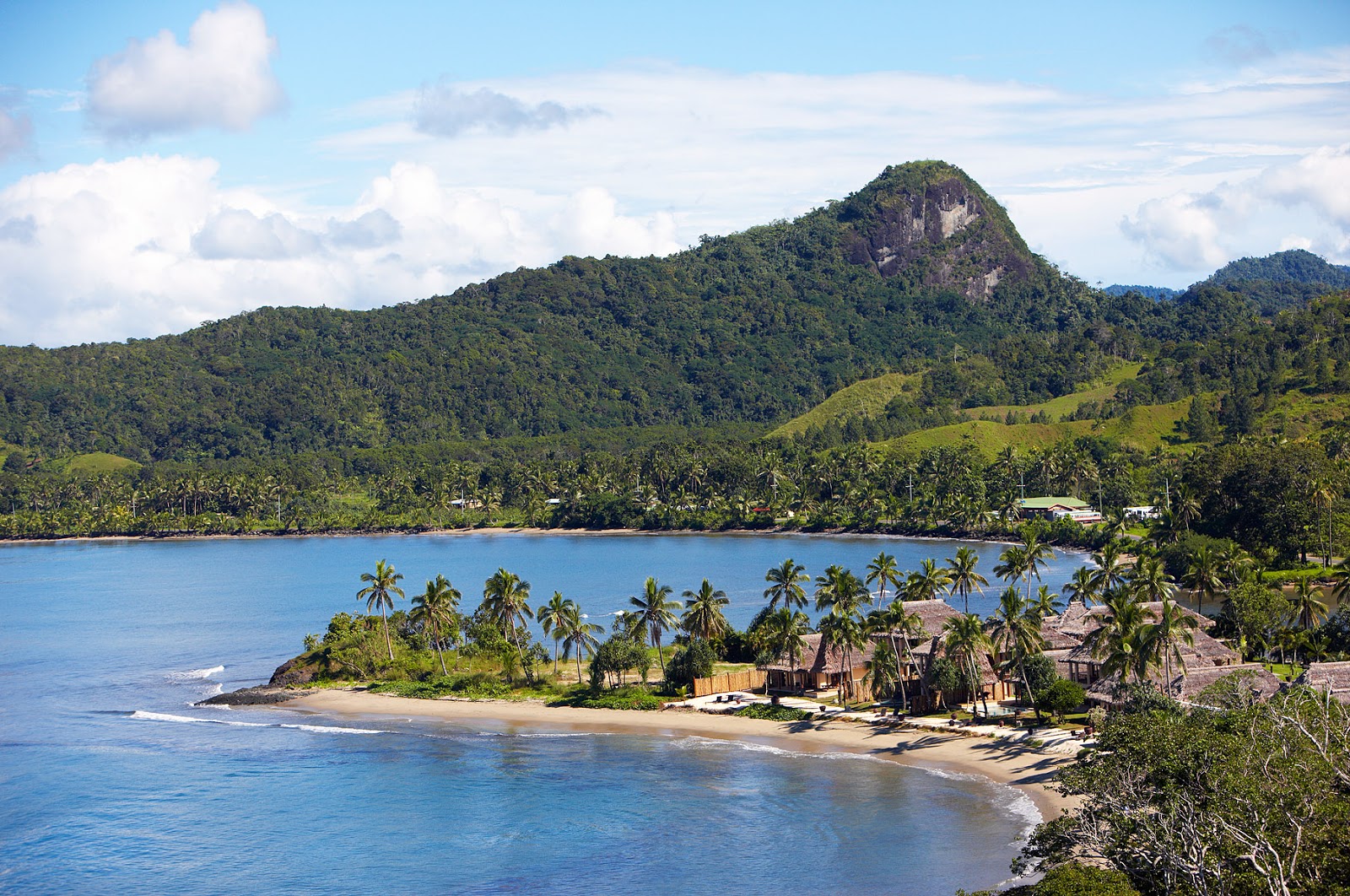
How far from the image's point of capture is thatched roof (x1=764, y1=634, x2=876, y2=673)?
67.2m

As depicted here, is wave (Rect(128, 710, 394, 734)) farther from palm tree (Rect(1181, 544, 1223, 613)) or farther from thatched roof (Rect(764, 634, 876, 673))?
palm tree (Rect(1181, 544, 1223, 613))

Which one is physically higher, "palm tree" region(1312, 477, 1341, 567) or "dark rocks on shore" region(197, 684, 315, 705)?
"palm tree" region(1312, 477, 1341, 567)

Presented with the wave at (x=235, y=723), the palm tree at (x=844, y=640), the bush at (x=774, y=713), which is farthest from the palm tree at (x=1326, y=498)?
the wave at (x=235, y=723)

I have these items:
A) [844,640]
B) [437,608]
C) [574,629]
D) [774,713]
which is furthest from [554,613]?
[844,640]

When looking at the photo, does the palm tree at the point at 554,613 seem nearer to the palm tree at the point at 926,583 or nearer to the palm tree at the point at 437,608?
the palm tree at the point at 437,608

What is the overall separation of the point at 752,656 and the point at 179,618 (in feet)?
198

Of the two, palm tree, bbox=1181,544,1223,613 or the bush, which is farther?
palm tree, bbox=1181,544,1223,613

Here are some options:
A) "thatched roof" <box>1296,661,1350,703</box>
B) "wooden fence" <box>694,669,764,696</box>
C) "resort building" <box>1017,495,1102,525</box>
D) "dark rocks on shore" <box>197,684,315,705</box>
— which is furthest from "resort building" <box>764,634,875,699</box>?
"resort building" <box>1017,495,1102,525</box>

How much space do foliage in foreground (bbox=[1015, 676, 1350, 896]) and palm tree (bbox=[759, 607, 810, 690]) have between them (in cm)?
2572

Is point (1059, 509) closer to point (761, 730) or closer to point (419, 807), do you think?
point (761, 730)

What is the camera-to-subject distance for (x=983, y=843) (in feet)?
149

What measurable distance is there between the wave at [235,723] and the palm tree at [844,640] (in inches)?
896

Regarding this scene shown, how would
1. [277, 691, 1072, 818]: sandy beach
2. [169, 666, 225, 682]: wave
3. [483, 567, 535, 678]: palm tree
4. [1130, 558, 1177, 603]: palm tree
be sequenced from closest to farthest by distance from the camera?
[277, 691, 1072, 818]: sandy beach
[1130, 558, 1177, 603]: palm tree
[483, 567, 535, 678]: palm tree
[169, 666, 225, 682]: wave

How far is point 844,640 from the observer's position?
63.0 metres
